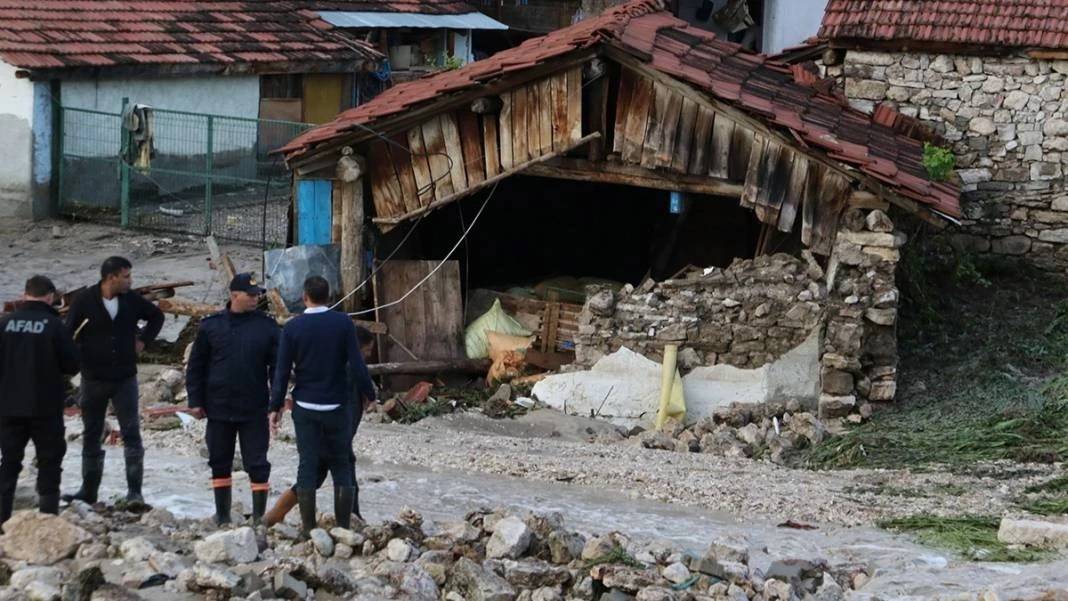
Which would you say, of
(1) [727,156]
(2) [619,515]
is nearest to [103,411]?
(2) [619,515]

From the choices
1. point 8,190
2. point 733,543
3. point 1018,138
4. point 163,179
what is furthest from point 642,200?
point 733,543

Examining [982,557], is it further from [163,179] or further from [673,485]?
[163,179]

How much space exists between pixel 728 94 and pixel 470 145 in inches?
99.4

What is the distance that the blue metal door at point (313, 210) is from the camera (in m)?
15.5

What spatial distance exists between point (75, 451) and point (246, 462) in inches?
110

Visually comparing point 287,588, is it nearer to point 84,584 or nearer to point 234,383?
point 84,584

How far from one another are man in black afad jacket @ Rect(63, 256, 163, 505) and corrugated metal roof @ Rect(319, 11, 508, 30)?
17049 mm

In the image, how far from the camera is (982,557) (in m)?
9.80

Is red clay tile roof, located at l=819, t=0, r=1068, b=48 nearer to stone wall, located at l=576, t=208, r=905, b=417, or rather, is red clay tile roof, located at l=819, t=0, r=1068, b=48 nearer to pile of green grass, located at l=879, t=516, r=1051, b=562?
stone wall, located at l=576, t=208, r=905, b=417

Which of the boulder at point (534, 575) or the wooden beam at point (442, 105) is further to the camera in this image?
the wooden beam at point (442, 105)

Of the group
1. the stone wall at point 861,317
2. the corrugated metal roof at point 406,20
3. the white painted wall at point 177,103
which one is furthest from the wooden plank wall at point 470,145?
the corrugated metal roof at point 406,20

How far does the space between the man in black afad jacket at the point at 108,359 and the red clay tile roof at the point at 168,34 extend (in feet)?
39.1

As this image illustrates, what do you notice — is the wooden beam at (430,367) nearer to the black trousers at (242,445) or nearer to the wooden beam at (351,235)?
the wooden beam at (351,235)

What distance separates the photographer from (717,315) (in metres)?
14.8
